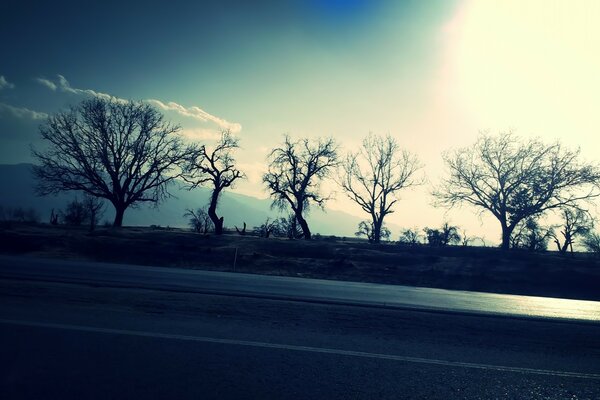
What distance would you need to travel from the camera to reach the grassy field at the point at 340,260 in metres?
19.5

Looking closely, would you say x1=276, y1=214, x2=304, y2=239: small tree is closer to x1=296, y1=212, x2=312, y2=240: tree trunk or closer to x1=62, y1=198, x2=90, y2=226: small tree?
x1=296, y1=212, x2=312, y2=240: tree trunk

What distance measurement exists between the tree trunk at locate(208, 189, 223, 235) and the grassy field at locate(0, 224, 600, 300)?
8.81m

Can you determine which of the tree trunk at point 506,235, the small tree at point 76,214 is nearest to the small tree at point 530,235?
the tree trunk at point 506,235

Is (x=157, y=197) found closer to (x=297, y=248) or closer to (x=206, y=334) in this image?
(x=297, y=248)

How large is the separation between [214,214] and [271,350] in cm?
3322

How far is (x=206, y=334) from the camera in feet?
17.4

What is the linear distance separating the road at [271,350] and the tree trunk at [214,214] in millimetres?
28278

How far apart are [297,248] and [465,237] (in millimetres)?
29428

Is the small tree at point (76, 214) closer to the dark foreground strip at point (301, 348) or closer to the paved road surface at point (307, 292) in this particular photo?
the paved road surface at point (307, 292)

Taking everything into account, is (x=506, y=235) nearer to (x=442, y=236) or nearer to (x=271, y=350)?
(x=442, y=236)

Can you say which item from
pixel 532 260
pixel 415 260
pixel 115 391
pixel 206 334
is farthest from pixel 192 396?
pixel 532 260

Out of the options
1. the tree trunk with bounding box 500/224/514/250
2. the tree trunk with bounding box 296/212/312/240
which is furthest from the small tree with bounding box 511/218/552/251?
the tree trunk with bounding box 296/212/312/240

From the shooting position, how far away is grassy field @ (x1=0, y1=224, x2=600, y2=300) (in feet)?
63.9

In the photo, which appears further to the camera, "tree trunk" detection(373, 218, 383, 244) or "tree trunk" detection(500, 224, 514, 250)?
"tree trunk" detection(373, 218, 383, 244)
